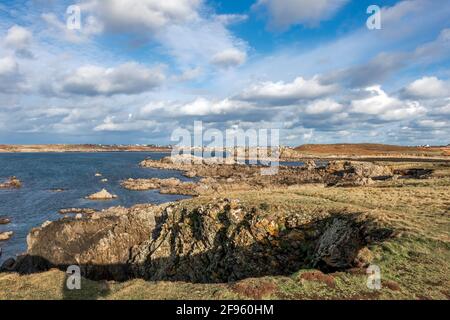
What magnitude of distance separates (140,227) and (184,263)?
8317 millimetres

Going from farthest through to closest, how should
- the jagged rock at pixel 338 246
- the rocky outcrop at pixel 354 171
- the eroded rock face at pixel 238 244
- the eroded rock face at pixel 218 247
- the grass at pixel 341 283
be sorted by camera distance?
1. the rocky outcrop at pixel 354 171
2. the eroded rock face at pixel 218 247
3. the eroded rock face at pixel 238 244
4. the jagged rock at pixel 338 246
5. the grass at pixel 341 283

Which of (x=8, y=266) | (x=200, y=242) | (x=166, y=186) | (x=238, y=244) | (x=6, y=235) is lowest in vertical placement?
(x=6, y=235)

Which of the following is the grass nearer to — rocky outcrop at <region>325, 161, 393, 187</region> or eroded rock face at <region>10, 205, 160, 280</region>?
eroded rock face at <region>10, 205, 160, 280</region>

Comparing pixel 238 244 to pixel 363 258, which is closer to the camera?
pixel 363 258

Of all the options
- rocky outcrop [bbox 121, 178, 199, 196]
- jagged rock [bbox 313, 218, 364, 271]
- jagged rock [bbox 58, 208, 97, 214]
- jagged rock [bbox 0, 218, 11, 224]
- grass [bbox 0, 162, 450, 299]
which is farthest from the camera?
rocky outcrop [bbox 121, 178, 199, 196]

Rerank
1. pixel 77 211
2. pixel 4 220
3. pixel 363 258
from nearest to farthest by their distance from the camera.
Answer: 1. pixel 363 258
2. pixel 4 220
3. pixel 77 211

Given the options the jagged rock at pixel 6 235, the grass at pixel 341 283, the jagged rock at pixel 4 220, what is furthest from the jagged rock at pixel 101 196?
the grass at pixel 341 283

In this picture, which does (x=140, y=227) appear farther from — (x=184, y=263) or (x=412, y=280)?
(x=412, y=280)

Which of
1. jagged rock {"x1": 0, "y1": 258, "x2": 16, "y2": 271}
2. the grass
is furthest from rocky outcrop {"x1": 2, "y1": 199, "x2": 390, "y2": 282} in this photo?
the grass

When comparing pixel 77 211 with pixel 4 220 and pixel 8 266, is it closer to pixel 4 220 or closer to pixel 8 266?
pixel 4 220

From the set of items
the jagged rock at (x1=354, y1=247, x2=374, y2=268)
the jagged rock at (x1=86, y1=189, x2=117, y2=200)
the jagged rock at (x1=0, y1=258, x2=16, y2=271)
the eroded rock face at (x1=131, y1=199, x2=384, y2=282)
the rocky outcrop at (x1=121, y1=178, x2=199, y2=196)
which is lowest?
the jagged rock at (x1=0, y1=258, x2=16, y2=271)

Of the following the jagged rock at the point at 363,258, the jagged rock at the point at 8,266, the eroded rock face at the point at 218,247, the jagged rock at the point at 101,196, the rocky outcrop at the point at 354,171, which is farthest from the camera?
the jagged rock at the point at 101,196

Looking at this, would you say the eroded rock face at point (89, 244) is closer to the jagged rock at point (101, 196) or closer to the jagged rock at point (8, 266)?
the jagged rock at point (8, 266)

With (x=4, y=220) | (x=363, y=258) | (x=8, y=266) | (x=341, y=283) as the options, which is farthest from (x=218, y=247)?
(x=4, y=220)
